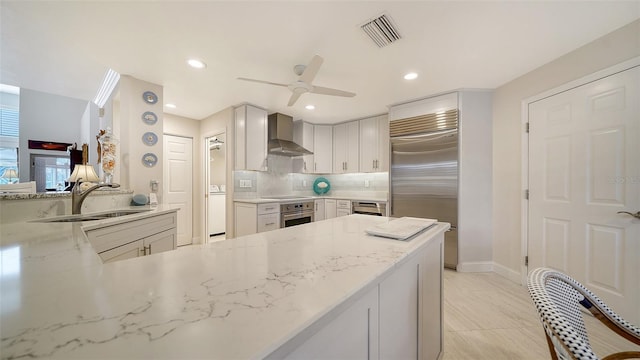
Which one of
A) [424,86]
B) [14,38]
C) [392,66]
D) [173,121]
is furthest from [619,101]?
[173,121]

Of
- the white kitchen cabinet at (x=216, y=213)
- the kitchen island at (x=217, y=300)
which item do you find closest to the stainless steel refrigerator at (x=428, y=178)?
the kitchen island at (x=217, y=300)

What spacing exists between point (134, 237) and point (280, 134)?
2565 mm

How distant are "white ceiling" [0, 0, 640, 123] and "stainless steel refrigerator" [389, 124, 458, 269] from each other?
724mm

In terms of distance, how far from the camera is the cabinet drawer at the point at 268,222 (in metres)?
3.20

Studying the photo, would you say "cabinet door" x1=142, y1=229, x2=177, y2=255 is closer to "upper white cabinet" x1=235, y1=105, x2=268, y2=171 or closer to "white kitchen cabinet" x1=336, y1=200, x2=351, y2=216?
"upper white cabinet" x1=235, y1=105, x2=268, y2=171

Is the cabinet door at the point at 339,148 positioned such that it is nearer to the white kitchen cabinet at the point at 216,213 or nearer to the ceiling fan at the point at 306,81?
the ceiling fan at the point at 306,81

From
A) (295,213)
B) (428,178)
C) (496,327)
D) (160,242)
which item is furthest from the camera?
(295,213)

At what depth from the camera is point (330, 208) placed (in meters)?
4.14

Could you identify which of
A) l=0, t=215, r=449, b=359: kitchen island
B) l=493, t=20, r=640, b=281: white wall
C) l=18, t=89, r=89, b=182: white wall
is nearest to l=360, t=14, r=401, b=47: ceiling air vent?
l=0, t=215, r=449, b=359: kitchen island

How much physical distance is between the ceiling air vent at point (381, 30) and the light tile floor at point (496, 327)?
245cm

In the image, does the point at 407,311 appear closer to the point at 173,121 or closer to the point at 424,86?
the point at 424,86

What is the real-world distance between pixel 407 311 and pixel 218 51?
2462mm

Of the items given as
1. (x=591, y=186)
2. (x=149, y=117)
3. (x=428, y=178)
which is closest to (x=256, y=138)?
(x=149, y=117)

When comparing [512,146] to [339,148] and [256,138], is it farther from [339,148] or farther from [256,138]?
[256,138]
